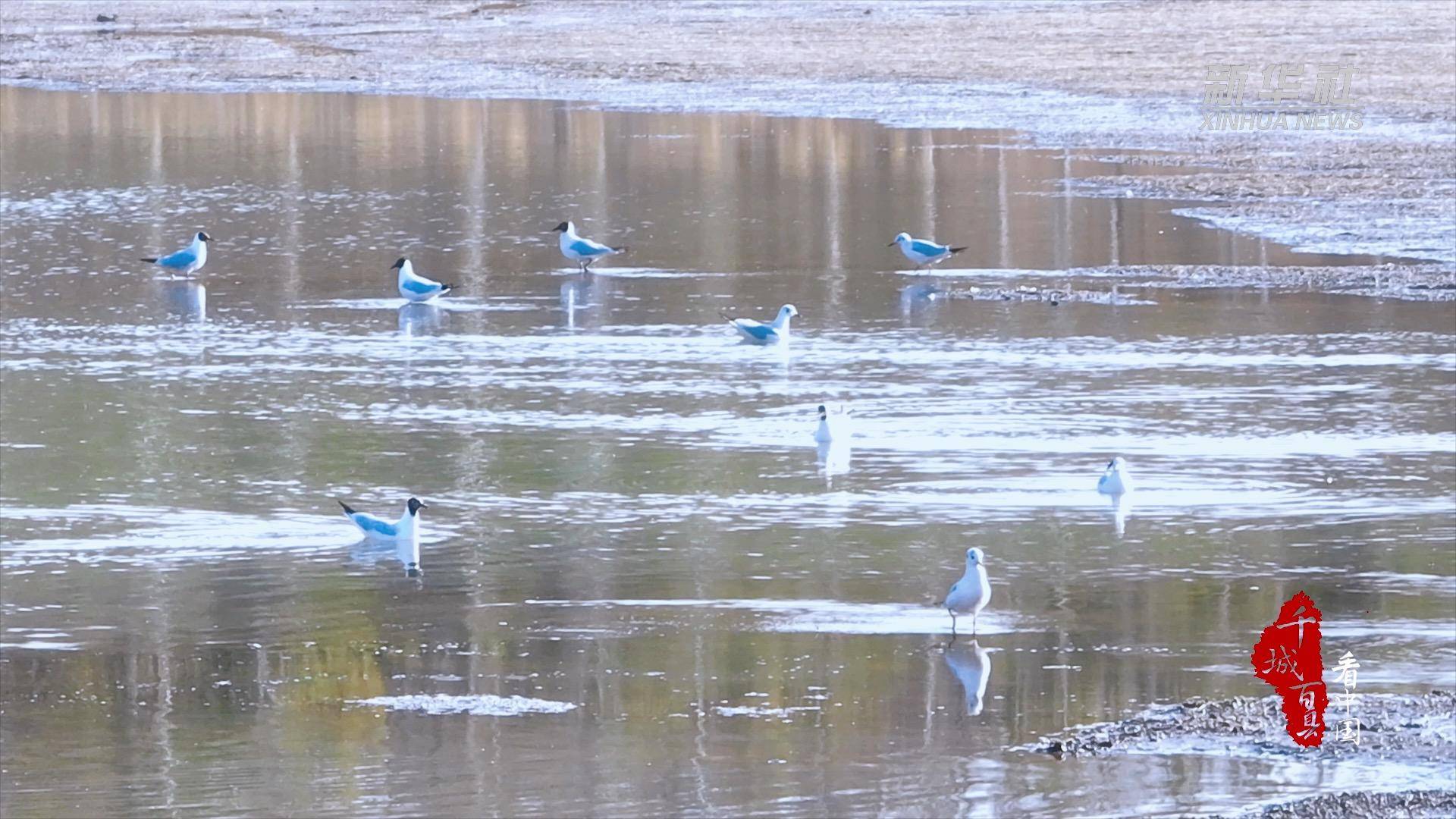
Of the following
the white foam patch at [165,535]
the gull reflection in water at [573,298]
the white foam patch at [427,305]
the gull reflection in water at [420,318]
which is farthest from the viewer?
the white foam patch at [427,305]

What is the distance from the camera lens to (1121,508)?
10.0 m

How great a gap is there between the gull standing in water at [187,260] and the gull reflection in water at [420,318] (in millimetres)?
2108

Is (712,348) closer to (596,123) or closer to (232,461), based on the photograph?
(232,461)

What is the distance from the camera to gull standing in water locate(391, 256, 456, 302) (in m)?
16.0

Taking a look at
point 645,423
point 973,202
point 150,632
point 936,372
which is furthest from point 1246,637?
point 973,202

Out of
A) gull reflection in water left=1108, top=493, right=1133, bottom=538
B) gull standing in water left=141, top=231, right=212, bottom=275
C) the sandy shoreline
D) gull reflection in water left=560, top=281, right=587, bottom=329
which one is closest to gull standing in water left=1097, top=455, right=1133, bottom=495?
gull reflection in water left=1108, top=493, right=1133, bottom=538

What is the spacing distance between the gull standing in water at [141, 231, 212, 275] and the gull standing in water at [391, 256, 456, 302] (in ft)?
6.53

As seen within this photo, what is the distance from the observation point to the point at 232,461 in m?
11.2

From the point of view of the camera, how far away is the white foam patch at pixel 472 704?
7.31 metres

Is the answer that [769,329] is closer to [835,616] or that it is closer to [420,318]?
[420,318]

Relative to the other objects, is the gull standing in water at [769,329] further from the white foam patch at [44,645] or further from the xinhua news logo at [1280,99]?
the xinhua news logo at [1280,99]

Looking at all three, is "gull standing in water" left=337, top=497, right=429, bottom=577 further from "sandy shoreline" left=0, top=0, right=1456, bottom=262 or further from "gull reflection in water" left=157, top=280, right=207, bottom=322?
"sandy shoreline" left=0, top=0, right=1456, bottom=262

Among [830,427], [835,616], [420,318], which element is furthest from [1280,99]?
[835,616]

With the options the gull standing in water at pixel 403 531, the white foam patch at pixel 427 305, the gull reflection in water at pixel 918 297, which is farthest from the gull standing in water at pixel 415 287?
the gull standing in water at pixel 403 531
